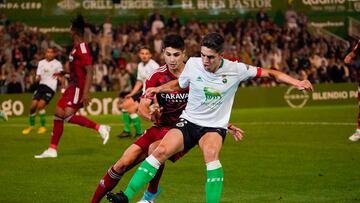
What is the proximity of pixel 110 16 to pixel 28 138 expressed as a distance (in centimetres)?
1646

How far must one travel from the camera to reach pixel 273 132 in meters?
21.1

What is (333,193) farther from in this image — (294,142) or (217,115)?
(294,142)

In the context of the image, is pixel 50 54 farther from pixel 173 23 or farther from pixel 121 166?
pixel 173 23

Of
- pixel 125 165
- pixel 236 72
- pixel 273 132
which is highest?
pixel 236 72

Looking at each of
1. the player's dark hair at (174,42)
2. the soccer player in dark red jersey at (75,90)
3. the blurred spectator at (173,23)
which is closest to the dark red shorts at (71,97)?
the soccer player in dark red jersey at (75,90)

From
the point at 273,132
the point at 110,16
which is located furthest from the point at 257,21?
the point at 273,132

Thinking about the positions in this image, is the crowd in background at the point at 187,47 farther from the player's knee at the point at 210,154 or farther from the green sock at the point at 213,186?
the green sock at the point at 213,186

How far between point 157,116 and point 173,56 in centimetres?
75

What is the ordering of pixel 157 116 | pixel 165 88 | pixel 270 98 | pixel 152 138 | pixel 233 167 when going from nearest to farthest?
pixel 165 88 → pixel 152 138 → pixel 157 116 → pixel 233 167 → pixel 270 98

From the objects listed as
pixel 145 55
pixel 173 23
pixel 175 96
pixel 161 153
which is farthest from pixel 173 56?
pixel 173 23

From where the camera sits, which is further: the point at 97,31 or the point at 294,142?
the point at 97,31

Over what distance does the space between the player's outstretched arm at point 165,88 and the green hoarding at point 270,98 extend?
20.4 m

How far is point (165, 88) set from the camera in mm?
9047

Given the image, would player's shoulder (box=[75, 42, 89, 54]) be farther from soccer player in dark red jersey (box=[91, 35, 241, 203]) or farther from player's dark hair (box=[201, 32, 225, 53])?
player's dark hair (box=[201, 32, 225, 53])
